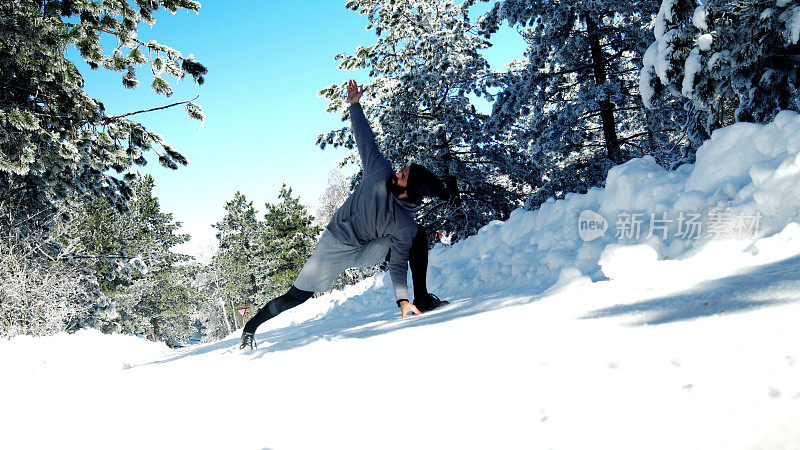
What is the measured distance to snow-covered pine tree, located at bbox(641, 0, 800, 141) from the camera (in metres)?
4.44

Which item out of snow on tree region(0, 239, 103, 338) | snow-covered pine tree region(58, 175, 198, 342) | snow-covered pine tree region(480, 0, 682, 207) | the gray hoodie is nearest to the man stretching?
the gray hoodie

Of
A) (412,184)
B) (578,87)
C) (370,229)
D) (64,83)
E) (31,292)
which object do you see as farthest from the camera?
(578,87)

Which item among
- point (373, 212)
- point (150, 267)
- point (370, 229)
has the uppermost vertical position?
point (150, 267)

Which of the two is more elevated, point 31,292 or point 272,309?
point 31,292

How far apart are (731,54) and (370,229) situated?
4.14 metres

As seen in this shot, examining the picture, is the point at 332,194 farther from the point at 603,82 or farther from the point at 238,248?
the point at 603,82

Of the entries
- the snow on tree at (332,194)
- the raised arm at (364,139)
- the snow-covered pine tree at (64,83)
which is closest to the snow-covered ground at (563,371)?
the raised arm at (364,139)

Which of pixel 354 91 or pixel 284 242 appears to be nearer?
pixel 354 91

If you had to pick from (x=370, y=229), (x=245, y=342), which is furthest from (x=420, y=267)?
(x=245, y=342)

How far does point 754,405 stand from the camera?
1.21 metres

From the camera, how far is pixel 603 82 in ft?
34.4

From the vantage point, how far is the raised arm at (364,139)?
3701 mm

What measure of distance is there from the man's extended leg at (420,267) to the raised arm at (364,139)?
2.23ft

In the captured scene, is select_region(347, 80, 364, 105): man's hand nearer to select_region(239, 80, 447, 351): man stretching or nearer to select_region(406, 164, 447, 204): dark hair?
select_region(239, 80, 447, 351): man stretching
